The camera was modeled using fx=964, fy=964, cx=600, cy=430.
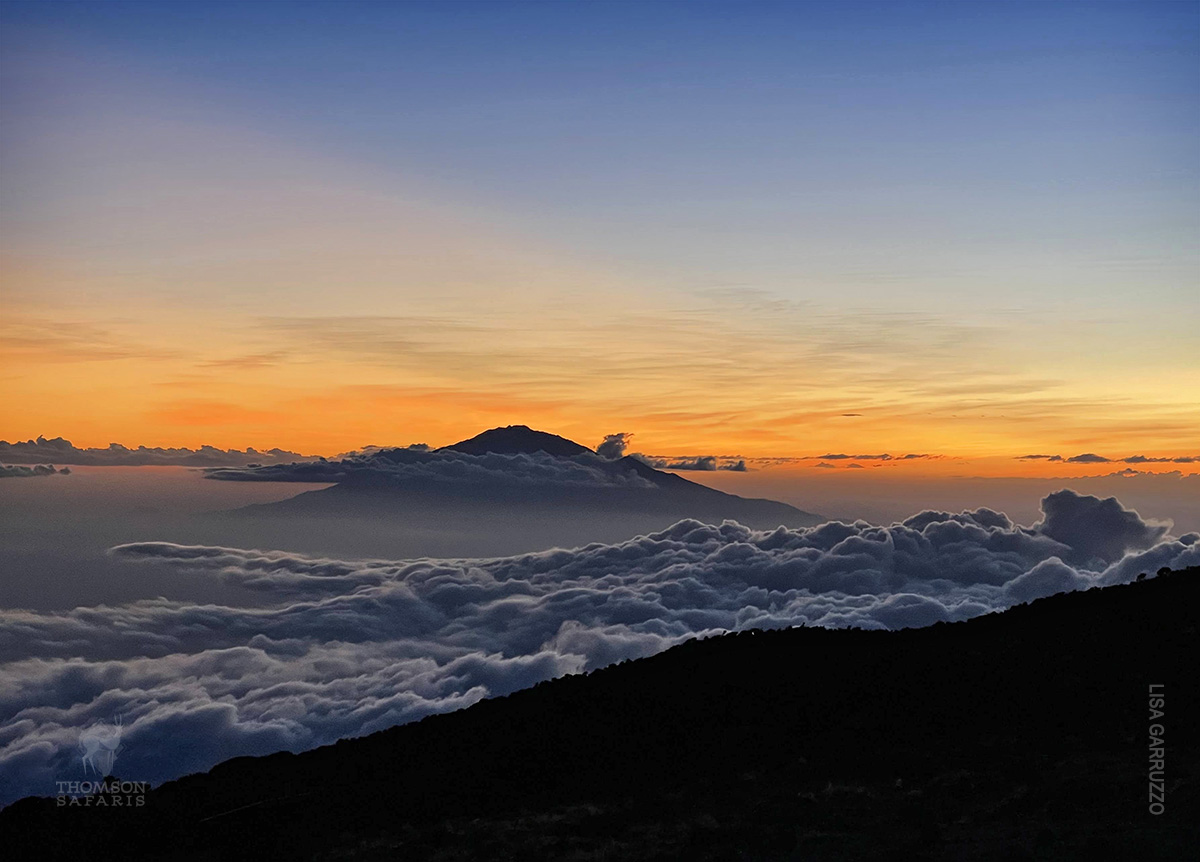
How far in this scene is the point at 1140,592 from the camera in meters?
37.3

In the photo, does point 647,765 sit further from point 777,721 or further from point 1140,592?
point 1140,592

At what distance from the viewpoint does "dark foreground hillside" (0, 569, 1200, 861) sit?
21797mm

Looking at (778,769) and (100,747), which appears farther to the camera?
(100,747)

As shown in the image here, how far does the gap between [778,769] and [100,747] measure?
2297 centimetres

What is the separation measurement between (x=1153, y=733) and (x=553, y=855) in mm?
15686

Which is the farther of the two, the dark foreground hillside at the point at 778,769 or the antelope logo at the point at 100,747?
the antelope logo at the point at 100,747

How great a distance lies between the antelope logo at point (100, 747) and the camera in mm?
32562

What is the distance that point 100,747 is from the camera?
33094 mm

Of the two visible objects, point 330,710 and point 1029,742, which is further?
point 330,710

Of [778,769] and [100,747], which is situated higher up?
[778,769]

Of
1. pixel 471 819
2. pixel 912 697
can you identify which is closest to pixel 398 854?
pixel 471 819

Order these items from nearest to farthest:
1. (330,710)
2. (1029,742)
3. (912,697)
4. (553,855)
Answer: (553,855) → (1029,742) → (912,697) → (330,710)

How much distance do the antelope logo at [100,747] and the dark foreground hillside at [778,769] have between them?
9.78ft

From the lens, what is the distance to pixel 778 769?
27.4m
